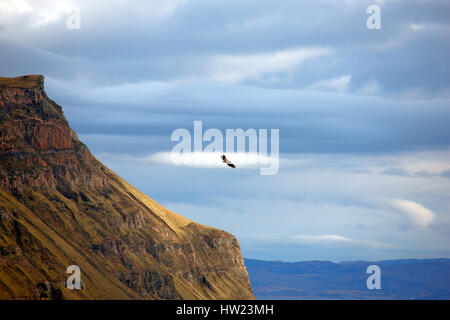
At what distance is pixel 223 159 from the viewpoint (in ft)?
455
